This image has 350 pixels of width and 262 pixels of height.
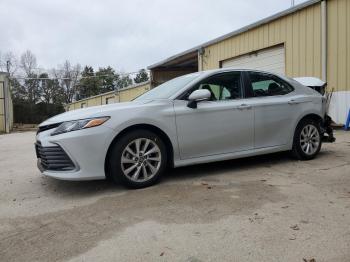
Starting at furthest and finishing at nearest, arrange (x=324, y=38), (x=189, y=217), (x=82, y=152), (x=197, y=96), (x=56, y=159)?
(x=324, y=38) < (x=197, y=96) < (x=56, y=159) < (x=82, y=152) < (x=189, y=217)

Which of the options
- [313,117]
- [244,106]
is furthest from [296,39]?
[244,106]

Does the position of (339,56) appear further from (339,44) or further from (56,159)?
(56,159)

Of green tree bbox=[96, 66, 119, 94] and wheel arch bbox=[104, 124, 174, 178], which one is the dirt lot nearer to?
wheel arch bbox=[104, 124, 174, 178]

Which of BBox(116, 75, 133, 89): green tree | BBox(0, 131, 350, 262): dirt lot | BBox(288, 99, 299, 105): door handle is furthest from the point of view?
BBox(116, 75, 133, 89): green tree

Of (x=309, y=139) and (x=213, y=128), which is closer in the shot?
(x=213, y=128)

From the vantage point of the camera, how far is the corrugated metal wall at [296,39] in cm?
1092

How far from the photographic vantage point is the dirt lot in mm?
2811

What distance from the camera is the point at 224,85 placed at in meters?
5.47

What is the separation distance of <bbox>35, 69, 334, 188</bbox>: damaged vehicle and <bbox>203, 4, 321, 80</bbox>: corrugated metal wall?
5.40 meters

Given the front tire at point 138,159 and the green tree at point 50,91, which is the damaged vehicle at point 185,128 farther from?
the green tree at point 50,91

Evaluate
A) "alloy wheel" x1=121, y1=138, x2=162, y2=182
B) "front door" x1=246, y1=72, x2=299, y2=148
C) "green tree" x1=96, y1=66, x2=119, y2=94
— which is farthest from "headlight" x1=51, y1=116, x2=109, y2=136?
"green tree" x1=96, y1=66, x2=119, y2=94

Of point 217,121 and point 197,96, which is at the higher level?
point 197,96

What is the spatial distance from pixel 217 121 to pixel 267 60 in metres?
8.63

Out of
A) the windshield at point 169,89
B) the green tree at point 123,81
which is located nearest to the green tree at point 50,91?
the green tree at point 123,81
